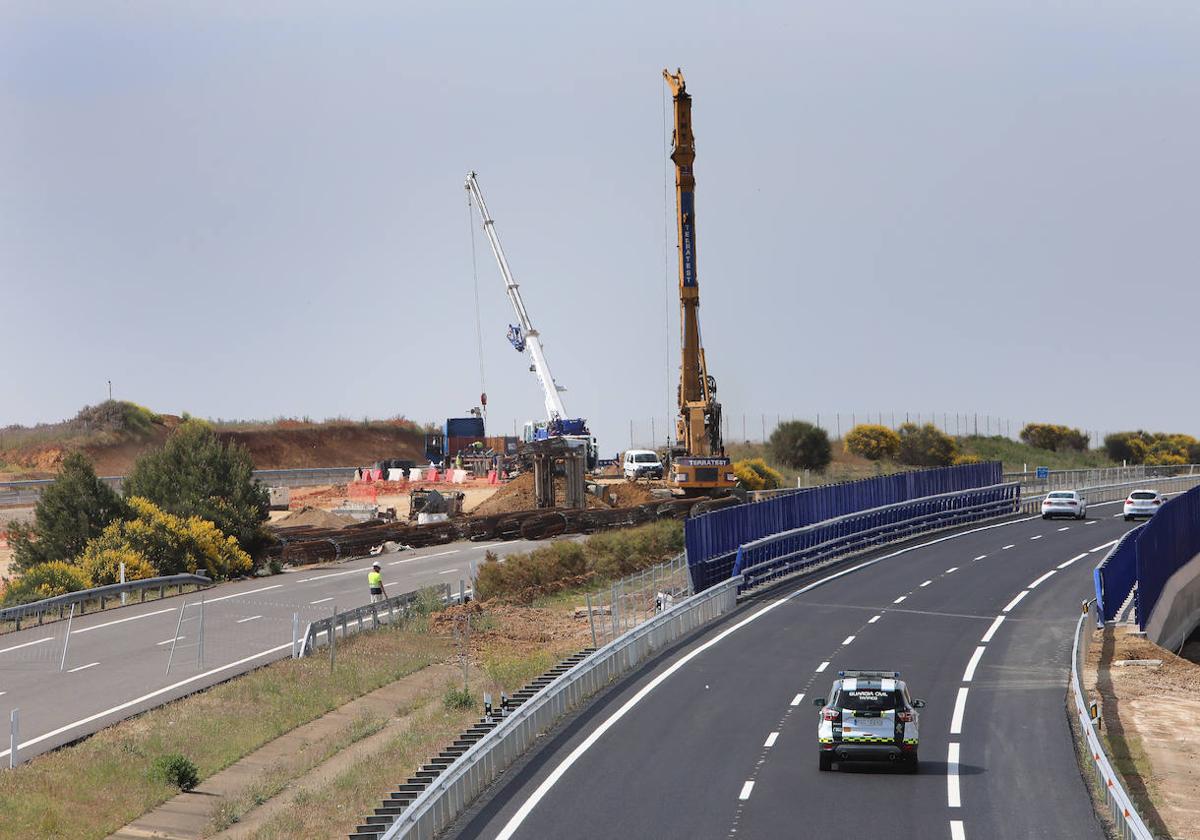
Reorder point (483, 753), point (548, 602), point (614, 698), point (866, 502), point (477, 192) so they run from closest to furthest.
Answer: point (483, 753)
point (614, 698)
point (548, 602)
point (866, 502)
point (477, 192)

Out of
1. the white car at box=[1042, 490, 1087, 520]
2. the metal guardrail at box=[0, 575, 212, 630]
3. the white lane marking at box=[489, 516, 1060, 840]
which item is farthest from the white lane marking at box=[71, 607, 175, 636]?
the white car at box=[1042, 490, 1087, 520]

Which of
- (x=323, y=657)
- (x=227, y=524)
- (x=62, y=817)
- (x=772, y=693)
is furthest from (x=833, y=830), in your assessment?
(x=227, y=524)

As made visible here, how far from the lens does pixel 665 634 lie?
3825cm

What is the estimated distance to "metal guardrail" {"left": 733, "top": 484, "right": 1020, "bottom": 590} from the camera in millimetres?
48722

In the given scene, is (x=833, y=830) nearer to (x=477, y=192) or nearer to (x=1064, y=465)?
(x=477, y=192)

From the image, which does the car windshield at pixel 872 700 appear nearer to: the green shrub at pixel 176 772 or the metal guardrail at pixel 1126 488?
the green shrub at pixel 176 772

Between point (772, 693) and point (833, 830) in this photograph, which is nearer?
point (833, 830)

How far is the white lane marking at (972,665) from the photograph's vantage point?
3359 cm

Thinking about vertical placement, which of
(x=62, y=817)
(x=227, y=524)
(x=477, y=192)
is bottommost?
(x=62, y=817)

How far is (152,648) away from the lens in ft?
139

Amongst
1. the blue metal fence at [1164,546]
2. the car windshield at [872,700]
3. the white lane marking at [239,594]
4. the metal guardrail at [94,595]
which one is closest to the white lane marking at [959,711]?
the car windshield at [872,700]

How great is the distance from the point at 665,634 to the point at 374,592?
39.8 ft

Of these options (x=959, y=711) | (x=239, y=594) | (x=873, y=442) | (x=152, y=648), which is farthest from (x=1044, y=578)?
(x=873, y=442)

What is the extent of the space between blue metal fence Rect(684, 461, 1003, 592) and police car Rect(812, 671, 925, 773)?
18868 millimetres
